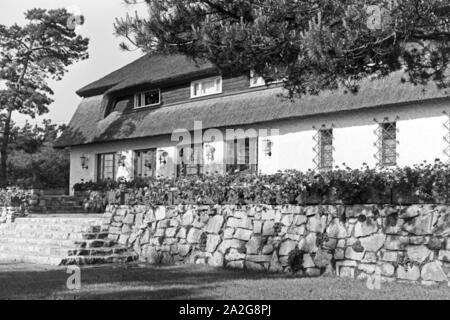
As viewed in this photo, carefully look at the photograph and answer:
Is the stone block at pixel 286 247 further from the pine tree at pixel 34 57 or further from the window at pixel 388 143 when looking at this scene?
the pine tree at pixel 34 57

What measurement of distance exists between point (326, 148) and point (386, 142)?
181cm

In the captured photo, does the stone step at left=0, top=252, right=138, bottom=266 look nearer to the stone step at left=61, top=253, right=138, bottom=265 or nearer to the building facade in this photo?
the stone step at left=61, top=253, right=138, bottom=265

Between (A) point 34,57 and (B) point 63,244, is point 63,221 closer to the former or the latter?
(B) point 63,244

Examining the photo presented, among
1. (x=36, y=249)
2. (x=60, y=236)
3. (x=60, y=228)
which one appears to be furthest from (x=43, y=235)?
(x=36, y=249)

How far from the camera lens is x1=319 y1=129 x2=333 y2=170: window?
1670cm

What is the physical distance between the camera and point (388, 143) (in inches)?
616

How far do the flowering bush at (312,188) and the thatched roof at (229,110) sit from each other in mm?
1858

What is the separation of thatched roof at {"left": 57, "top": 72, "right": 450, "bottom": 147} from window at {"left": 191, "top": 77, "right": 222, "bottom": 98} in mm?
339

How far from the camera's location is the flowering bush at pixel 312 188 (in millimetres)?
8758

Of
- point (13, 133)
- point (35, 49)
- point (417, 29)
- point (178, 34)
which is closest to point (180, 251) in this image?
point (178, 34)

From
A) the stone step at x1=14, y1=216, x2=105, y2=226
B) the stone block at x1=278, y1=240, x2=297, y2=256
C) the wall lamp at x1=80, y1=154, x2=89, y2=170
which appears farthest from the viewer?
the wall lamp at x1=80, y1=154, x2=89, y2=170

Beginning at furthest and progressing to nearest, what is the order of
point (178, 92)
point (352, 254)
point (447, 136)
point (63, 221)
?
point (178, 92) → point (447, 136) → point (63, 221) → point (352, 254)

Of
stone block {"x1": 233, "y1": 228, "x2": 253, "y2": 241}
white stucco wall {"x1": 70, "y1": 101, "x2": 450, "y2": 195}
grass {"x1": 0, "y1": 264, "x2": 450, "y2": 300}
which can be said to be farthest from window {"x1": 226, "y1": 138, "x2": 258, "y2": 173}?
grass {"x1": 0, "y1": 264, "x2": 450, "y2": 300}

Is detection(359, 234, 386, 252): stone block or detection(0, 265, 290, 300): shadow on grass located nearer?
detection(0, 265, 290, 300): shadow on grass
